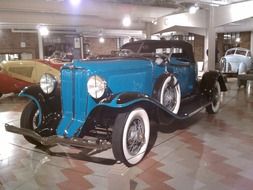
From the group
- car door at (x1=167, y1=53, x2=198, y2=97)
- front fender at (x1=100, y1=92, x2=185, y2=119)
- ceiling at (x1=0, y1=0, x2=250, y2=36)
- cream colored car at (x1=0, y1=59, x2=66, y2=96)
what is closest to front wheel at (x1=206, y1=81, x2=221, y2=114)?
car door at (x1=167, y1=53, x2=198, y2=97)

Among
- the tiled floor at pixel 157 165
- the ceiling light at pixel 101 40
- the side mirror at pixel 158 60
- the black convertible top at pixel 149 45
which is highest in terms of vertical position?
the ceiling light at pixel 101 40

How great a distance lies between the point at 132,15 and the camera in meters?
10.9

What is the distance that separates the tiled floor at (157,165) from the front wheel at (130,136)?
0.13 m

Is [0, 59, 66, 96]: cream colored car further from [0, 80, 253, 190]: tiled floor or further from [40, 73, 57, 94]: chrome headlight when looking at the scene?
[40, 73, 57, 94]: chrome headlight

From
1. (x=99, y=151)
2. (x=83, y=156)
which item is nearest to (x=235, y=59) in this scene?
(x=99, y=151)

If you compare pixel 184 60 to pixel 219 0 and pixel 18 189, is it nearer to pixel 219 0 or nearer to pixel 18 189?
pixel 18 189

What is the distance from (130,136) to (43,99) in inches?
52.6

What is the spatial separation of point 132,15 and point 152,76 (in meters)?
7.40

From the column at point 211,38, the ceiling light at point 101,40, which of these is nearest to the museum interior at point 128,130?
the column at point 211,38

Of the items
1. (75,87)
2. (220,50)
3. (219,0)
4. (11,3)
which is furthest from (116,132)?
(220,50)

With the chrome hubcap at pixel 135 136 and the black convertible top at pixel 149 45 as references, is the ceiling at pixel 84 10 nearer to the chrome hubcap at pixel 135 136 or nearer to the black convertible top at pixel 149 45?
the black convertible top at pixel 149 45

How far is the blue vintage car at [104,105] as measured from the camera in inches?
123

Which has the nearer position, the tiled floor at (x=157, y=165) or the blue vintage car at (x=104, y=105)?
the tiled floor at (x=157, y=165)

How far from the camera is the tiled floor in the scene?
2.88m
